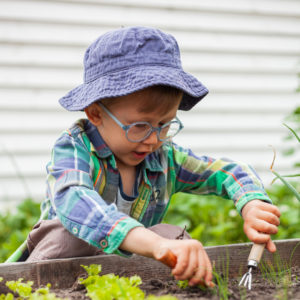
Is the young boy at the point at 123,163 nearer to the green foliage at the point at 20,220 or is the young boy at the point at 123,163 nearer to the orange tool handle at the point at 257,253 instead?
the orange tool handle at the point at 257,253

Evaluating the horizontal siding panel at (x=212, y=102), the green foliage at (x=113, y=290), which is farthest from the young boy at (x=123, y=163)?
the horizontal siding panel at (x=212, y=102)

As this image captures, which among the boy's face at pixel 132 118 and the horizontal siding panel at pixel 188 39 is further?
the horizontal siding panel at pixel 188 39

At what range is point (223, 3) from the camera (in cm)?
420

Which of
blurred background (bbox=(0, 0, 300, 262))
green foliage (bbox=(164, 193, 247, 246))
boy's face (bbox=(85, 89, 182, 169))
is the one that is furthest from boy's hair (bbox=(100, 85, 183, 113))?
blurred background (bbox=(0, 0, 300, 262))

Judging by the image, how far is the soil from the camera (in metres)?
1.25

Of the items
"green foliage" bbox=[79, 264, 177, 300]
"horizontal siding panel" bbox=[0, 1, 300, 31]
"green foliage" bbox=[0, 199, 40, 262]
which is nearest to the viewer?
"green foliage" bbox=[79, 264, 177, 300]

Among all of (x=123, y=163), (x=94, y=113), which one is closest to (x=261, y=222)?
(x=123, y=163)

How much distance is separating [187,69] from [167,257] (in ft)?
10.7

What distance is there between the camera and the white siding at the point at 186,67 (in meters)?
3.78

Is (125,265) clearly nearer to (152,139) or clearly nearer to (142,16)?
(152,139)

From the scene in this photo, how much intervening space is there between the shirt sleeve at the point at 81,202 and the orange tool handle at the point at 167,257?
0.16 metres

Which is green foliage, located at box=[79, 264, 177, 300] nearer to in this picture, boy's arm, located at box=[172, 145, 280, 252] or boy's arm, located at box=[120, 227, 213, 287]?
boy's arm, located at box=[120, 227, 213, 287]

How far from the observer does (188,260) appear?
3.78 ft

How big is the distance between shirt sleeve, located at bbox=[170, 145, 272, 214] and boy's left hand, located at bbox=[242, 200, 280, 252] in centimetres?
12
